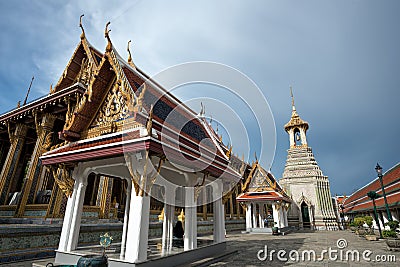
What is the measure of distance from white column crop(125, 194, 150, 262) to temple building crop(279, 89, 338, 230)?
2841 cm

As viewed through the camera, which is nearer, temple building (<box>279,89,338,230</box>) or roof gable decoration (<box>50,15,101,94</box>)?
roof gable decoration (<box>50,15,101,94</box>)

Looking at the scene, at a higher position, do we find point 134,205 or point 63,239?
point 134,205

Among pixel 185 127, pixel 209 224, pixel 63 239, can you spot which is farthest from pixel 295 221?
pixel 63 239

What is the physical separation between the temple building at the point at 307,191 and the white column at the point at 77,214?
28334 mm

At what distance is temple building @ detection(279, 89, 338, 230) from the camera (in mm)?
27562

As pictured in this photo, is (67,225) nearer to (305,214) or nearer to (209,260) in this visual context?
(209,260)

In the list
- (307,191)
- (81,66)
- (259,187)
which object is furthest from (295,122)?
(81,66)

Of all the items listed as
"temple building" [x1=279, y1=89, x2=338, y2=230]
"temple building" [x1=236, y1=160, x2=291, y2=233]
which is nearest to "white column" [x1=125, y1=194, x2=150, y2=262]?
"temple building" [x1=236, y1=160, x2=291, y2=233]

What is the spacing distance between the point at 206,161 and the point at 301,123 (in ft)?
109

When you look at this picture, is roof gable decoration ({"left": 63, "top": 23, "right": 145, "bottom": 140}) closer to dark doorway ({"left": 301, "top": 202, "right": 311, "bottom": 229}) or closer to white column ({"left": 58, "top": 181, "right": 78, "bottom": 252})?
white column ({"left": 58, "top": 181, "right": 78, "bottom": 252})

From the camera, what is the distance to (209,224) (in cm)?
1842

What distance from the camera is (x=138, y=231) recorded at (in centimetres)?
453

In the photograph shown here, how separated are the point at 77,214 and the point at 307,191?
96.7 ft

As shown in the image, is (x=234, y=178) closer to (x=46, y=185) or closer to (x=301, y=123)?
(x=46, y=185)
